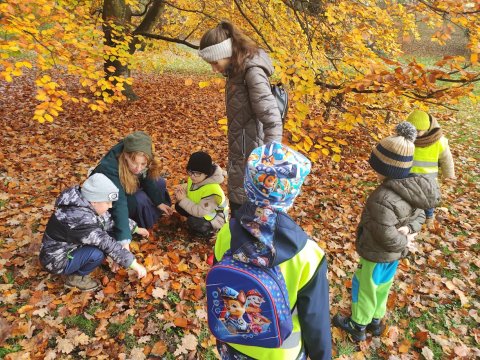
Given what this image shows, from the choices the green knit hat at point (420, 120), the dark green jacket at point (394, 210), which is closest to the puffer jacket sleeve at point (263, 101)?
the dark green jacket at point (394, 210)

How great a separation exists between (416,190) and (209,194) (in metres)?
2.23

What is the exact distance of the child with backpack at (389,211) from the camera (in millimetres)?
2314

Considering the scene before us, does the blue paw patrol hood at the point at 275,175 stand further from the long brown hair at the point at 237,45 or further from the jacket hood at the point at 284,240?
the long brown hair at the point at 237,45

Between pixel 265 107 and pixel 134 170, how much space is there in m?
1.63

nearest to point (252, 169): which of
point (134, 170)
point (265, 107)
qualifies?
point (265, 107)

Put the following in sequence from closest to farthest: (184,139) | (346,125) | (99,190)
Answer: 1. (99,190)
2. (346,125)
3. (184,139)

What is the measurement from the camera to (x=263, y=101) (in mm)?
2660

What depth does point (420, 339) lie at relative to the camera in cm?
319

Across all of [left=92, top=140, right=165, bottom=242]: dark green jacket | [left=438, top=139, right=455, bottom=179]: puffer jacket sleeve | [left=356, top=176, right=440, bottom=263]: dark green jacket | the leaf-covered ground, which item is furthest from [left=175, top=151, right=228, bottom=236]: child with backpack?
[left=438, top=139, right=455, bottom=179]: puffer jacket sleeve

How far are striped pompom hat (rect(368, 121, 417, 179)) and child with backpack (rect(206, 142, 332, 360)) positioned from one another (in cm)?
117

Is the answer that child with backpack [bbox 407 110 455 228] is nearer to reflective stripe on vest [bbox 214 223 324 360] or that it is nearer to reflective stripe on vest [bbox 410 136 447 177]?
reflective stripe on vest [bbox 410 136 447 177]

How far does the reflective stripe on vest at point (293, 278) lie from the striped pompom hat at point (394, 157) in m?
1.16

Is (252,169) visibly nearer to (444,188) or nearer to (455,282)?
(455,282)

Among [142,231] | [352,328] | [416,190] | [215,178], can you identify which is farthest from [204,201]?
[416,190]
